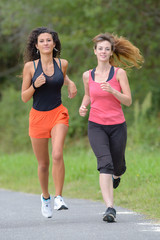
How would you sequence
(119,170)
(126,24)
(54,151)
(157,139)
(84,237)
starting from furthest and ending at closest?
(126,24)
(157,139)
(119,170)
(54,151)
(84,237)

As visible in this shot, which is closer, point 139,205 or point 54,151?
point 54,151

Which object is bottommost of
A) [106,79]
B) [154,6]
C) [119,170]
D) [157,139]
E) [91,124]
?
[157,139]

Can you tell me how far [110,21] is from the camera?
1973 centimetres

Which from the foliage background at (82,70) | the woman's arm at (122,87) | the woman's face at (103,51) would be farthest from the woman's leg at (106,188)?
the foliage background at (82,70)

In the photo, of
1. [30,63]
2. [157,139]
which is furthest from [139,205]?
[157,139]

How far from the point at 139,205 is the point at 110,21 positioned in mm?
→ 12372

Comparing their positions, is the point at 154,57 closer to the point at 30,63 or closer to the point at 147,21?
the point at 147,21

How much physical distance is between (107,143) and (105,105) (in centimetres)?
45

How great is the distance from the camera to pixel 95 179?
11.2 metres

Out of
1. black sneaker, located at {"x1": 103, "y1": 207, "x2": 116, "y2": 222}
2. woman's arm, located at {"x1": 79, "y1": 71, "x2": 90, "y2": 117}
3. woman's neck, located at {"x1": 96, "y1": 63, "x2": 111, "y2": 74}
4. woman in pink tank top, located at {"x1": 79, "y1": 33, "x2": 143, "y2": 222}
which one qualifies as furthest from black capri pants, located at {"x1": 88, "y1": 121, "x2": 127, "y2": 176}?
woman's neck, located at {"x1": 96, "y1": 63, "x2": 111, "y2": 74}

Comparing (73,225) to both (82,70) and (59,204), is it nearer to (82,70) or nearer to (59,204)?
(59,204)

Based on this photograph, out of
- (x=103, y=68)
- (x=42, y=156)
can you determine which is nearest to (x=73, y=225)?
(x=42, y=156)

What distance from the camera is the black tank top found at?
6938mm

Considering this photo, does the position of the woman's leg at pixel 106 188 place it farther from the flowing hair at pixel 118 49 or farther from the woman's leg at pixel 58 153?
the flowing hair at pixel 118 49
